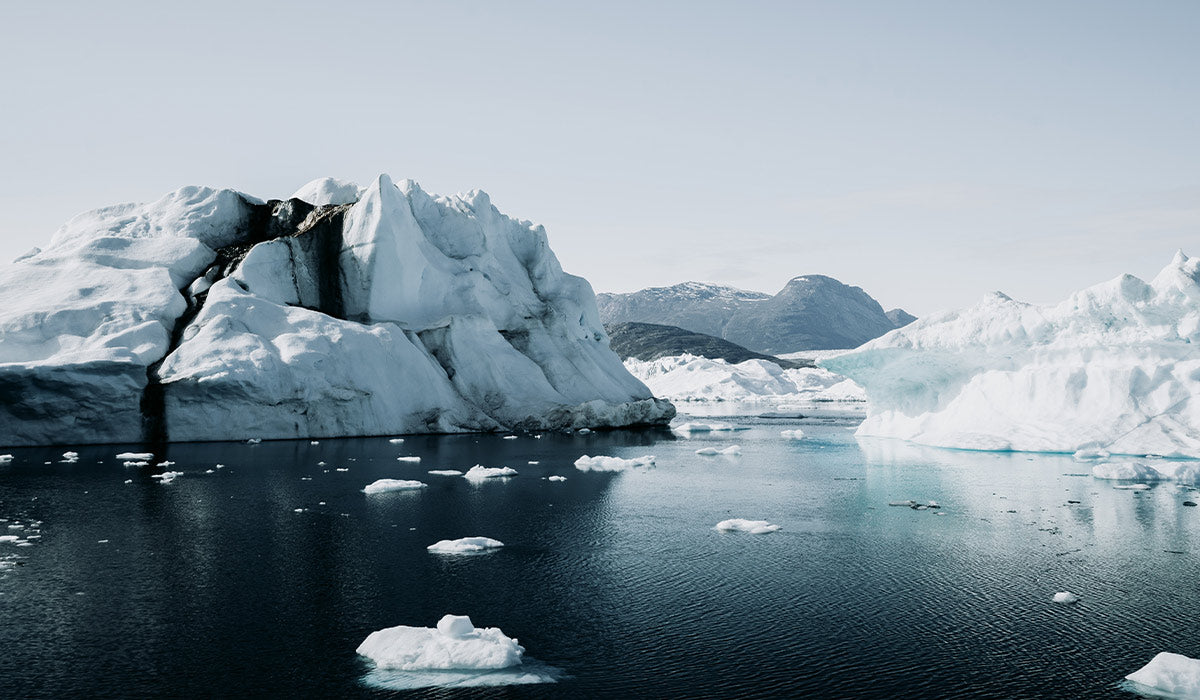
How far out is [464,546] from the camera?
603 inches

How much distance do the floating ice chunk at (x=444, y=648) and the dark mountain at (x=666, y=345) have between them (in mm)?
131043

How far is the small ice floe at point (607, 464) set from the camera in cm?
2880

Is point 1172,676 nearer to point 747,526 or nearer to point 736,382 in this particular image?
point 747,526

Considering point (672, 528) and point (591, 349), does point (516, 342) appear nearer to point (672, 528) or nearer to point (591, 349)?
point (591, 349)

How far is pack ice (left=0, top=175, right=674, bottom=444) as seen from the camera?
33.2m

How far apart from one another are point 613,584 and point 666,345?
143744 millimetres

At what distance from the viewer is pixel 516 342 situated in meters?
50.5

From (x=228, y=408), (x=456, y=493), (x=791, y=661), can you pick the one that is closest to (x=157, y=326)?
(x=228, y=408)

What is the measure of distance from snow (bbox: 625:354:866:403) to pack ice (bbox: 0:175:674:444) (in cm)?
4643

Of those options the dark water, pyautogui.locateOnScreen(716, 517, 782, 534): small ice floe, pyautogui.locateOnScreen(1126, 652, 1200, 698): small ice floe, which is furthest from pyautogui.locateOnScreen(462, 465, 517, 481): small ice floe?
pyautogui.locateOnScreen(1126, 652, 1200, 698): small ice floe

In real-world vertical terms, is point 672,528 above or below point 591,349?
below

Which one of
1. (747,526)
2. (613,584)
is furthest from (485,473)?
(613,584)

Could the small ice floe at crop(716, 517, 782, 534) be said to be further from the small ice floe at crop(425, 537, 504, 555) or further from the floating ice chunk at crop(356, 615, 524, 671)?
the floating ice chunk at crop(356, 615, 524, 671)

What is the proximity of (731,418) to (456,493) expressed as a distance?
42028 mm
